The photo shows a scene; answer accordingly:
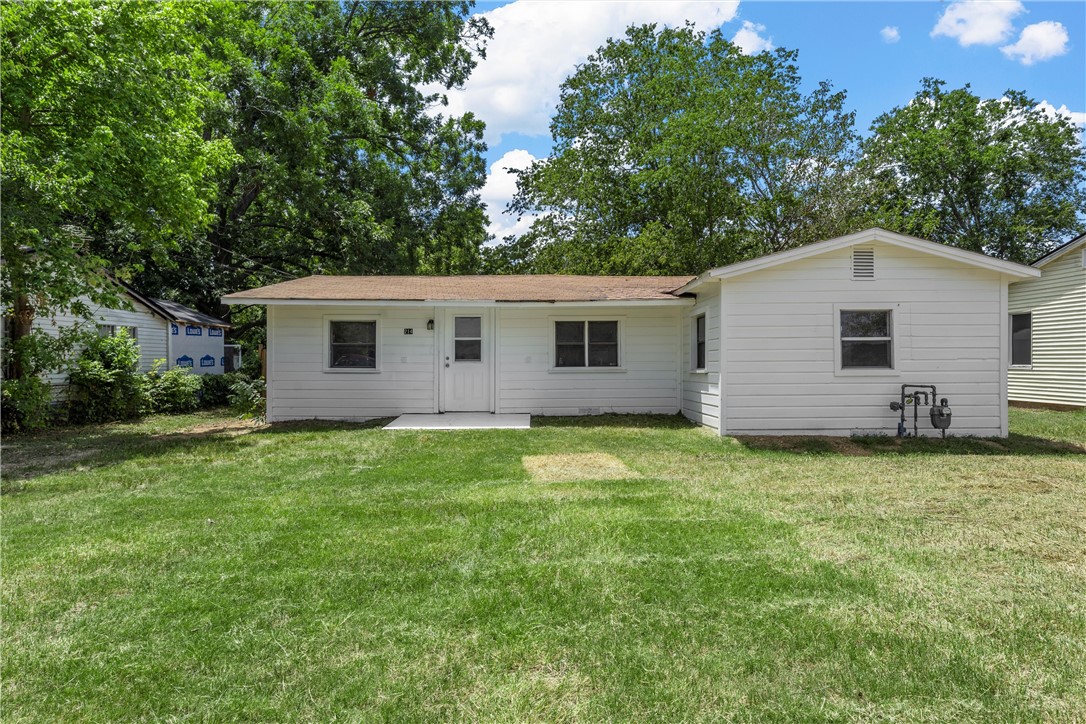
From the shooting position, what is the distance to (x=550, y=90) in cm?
2900

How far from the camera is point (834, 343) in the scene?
9.77m

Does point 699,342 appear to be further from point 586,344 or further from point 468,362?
point 468,362

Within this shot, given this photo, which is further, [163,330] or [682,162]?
[682,162]

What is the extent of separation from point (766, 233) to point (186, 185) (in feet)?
60.0

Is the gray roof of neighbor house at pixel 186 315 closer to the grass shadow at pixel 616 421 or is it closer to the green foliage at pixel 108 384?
the green foliage at pixel 108 384

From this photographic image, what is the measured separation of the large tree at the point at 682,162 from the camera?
845 inches

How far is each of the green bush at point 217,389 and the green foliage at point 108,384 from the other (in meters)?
2.30

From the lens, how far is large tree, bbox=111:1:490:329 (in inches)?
748

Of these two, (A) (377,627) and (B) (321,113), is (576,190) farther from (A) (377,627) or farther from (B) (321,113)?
(A) (377,627)

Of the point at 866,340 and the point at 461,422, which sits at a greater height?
the point at 866,340

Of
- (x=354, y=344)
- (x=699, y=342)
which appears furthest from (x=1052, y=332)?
(x=354, y=344)

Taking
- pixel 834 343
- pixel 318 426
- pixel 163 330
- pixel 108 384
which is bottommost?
pixel 318 426

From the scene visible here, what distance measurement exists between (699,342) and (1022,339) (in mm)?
10128

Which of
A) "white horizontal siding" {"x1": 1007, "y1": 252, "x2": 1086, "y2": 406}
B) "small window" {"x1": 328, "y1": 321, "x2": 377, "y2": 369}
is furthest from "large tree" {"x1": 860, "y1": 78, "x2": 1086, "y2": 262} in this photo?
"small window" {"x1": 328, "y1": 321, "x2": 377, "y2": 369}
